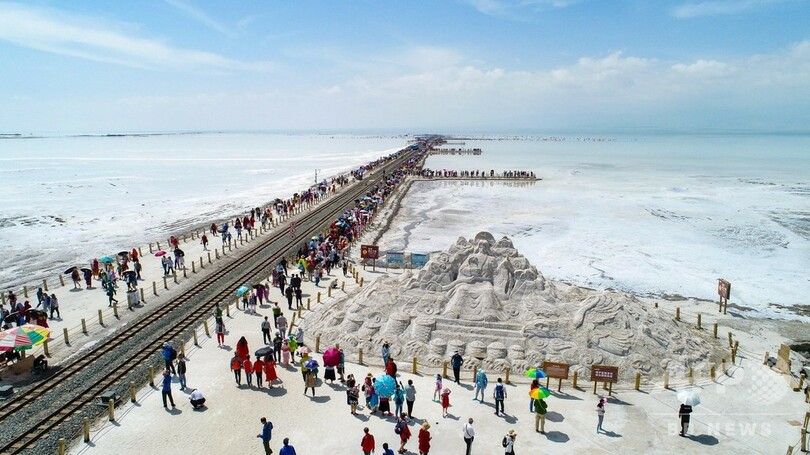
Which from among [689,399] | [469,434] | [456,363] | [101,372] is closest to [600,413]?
[689,399]

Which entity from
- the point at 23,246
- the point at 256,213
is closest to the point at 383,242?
the point at 256,213

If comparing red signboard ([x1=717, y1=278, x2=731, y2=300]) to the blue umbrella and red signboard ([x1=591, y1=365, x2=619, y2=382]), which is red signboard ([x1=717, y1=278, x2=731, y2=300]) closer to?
red signboard ([x1=591, y1=365, x2=619, y2=382])

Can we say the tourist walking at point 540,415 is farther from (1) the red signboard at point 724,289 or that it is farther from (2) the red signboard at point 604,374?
(1) the red signboard at point 724,289

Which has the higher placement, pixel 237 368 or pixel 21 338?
pixel 21 338

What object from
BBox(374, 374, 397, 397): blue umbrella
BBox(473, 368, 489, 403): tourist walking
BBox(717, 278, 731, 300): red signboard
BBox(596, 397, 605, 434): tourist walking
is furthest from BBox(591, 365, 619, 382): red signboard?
BBox(717, 278, 731, 300): red signboard

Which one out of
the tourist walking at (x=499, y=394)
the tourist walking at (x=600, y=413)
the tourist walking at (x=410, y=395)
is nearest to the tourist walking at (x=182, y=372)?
the tourist walking at (x=410, y=395)

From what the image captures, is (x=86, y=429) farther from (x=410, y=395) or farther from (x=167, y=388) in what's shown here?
(x=410, y=395)
